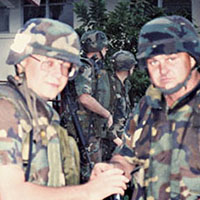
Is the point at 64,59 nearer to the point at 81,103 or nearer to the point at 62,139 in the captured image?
the point at 62,139

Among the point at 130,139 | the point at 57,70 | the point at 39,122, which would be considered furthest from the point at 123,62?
the point at 39,122

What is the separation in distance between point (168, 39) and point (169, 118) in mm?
447

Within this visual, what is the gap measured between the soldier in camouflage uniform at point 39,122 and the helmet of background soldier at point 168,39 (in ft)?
1.52

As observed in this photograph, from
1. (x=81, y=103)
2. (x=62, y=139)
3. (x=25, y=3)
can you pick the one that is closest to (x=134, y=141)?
(x=62, y=139)

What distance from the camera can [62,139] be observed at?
2.79 m

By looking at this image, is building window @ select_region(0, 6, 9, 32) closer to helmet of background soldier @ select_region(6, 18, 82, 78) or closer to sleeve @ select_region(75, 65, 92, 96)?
sleeve @ select_region(75, 65, 92, 96)

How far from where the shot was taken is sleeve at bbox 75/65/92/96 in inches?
229

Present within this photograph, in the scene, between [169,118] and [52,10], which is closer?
[169,118]

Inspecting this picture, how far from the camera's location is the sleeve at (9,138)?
2.28 meters

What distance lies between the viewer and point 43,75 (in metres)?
2.59

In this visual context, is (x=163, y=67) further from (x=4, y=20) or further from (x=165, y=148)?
(x=4, y=20)

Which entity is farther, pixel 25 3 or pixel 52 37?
pixel 25 3

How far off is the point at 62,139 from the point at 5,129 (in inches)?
21.2

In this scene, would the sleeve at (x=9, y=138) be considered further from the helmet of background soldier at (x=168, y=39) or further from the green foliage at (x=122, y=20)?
the green foliage at (x=122, y=20)
